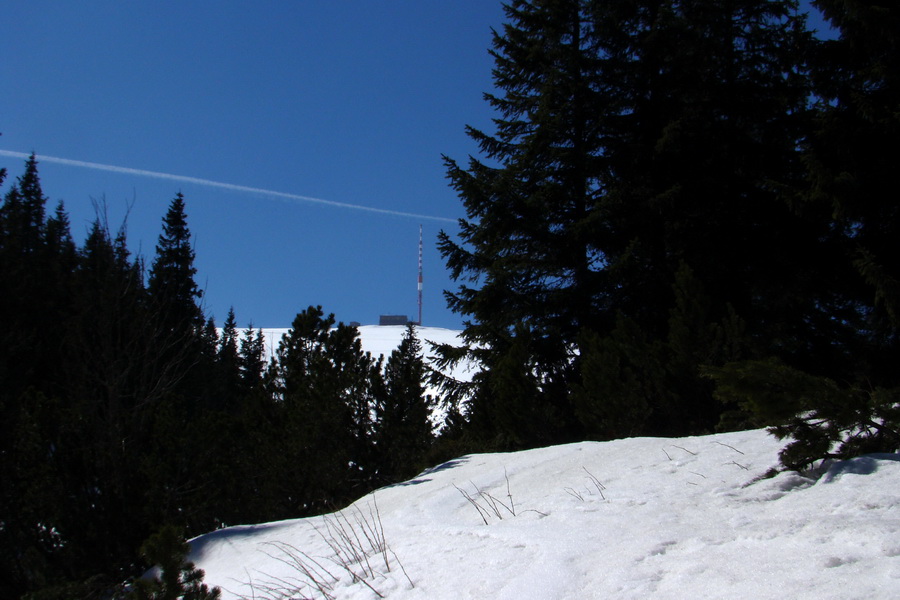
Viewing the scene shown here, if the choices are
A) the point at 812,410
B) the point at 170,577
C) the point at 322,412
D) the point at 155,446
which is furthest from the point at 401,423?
the point at 812,410

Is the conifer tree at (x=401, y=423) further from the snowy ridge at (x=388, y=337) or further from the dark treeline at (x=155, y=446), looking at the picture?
the snowy ridge at (x=388, y=337)

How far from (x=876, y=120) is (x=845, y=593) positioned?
818 cm

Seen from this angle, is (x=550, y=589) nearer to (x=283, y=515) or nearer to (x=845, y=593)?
(x=845, y=593)

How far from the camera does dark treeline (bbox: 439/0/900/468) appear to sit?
9188 millimetres

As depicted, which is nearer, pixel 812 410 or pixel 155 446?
pixel 812 410

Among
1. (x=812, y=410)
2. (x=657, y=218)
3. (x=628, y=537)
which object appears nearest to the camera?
(x=628, y=537)

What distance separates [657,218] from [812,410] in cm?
1035

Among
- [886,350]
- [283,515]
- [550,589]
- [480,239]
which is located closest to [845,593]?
[550,589]

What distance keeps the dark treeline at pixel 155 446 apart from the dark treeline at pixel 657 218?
202 centimetres

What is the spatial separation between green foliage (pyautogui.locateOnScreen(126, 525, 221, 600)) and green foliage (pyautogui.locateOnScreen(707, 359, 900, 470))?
3.43 meters

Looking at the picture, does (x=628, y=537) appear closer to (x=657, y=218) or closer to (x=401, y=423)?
(x=401, y=423)

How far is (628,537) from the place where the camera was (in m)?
3.35

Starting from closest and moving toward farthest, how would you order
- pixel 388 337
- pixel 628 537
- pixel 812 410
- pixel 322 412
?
pixel 628 537 < pixel 812 410 < pixel 322 412 < pixel 388 337

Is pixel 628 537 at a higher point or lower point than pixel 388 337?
lower
